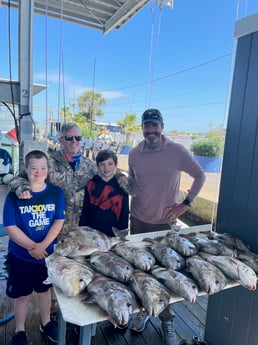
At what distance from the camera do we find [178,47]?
20.3 m

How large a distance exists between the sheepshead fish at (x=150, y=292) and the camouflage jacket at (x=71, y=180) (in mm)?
1030

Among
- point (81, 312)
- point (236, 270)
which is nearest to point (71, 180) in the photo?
point (81, 312)

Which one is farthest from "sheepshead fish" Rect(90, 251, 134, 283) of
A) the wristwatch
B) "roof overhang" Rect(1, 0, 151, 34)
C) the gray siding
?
"roof overhang" Rect(1, 0, 151, 34)

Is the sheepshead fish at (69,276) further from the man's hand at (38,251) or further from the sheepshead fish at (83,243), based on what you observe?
the man's hand at (38,251)

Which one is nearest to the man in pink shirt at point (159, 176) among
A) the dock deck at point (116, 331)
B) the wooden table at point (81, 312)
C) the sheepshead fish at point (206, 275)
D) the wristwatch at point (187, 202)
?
the wristwatch at point (187, 202)

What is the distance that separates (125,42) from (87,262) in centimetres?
1794

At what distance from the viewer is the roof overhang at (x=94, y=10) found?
3029 mm

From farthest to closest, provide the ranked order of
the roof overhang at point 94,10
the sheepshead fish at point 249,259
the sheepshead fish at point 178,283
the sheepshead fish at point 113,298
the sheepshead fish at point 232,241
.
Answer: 1. the roof overhang at point 94,10
2. the sheepshead fish at point 232,241
3. the sheepshead fish at point 249,259
4. the sheepshead fish at point 178,283
5. the sheepshead fish at point 113,298

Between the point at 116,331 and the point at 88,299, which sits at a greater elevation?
the point at 88,299

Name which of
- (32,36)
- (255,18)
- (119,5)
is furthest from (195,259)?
(119,5)

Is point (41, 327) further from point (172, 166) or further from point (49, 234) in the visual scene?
point (172, 166)

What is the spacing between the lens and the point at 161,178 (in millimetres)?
1924

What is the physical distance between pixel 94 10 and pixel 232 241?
331 centimetres

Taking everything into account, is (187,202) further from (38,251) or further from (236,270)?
(38,251)
